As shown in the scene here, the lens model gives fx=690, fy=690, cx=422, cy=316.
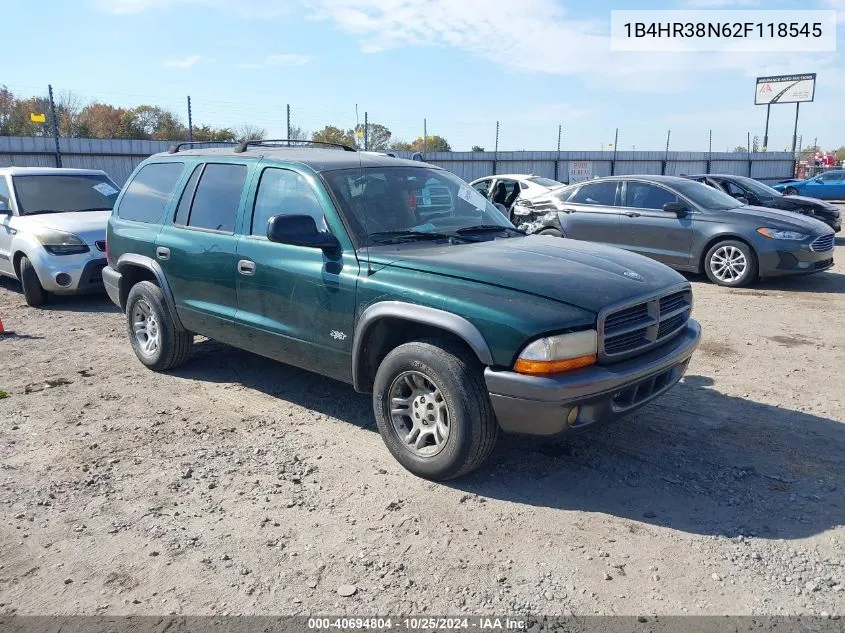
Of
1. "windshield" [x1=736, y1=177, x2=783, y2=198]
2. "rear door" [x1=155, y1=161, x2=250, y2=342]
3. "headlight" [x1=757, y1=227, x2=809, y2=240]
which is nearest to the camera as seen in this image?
"rear door" [x1=155, y1=161, x2=250, y2=342]

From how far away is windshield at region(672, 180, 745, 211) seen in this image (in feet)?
32.7

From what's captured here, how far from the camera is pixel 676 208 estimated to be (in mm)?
9828

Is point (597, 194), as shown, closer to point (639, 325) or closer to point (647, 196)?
point (647, 196)

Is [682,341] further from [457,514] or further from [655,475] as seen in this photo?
[457,514]

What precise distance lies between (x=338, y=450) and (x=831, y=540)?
2.74 m

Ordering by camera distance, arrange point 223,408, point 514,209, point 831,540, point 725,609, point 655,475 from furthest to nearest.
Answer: point 514,209, point 223,408, point 655,475, point 831,540, point 725,609

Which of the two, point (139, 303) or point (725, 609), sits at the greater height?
point (139, 303)

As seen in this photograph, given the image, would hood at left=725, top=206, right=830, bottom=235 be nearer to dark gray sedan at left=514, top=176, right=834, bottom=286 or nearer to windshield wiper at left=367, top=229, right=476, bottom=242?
dark gray sedan at left=514, top=176, right=834, bottom=286

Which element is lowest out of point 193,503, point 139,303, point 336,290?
point 193,503

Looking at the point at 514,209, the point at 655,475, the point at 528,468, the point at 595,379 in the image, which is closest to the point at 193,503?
the point at 528,468

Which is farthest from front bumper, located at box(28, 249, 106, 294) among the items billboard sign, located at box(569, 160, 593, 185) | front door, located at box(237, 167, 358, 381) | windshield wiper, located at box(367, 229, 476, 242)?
billboard sign, located at box(569, 160, 593, 185)

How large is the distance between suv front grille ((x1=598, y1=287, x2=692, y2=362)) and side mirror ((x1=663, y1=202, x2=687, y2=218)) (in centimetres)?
593

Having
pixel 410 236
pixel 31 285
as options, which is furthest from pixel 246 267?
pixel 31 285

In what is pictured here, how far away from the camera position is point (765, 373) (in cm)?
580
